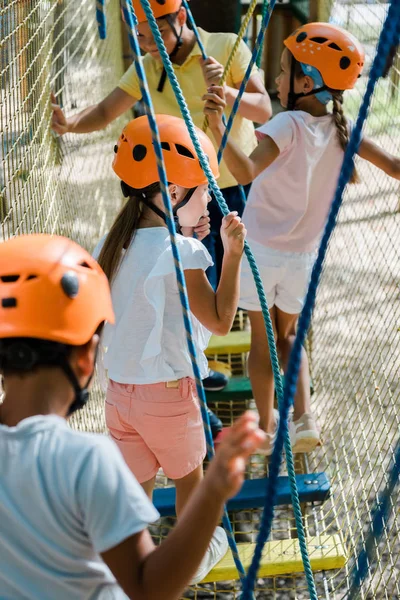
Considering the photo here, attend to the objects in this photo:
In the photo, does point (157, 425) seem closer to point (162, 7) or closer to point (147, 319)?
point (147, 319)

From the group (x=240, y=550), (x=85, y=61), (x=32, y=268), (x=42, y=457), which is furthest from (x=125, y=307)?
(x=85, y=61)

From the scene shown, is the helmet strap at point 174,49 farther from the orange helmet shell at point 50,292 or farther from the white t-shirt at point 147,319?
the orange helmet shell at point 50,292

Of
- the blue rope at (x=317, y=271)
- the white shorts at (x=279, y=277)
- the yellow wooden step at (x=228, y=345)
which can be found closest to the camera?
the blue rope at (x=317, y=271)

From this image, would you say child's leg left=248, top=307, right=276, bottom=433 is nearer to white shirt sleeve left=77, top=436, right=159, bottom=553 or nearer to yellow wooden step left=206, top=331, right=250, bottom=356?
yellow wooden step left=206, top=331, right=250, bottom=356

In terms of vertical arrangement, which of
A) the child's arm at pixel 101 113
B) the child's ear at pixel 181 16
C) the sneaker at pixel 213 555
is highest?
the child's ear at pixel 181 16

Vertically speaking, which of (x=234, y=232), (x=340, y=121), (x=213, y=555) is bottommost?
(x=213, y=555)

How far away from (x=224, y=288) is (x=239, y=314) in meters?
2.00

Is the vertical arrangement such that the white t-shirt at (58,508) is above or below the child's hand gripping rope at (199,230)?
above

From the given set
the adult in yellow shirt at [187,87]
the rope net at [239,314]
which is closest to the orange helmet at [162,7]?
the adult in yellow shirt at [187,87]

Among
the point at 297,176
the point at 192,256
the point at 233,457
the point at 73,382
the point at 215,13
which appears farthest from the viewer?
the point at 215,13

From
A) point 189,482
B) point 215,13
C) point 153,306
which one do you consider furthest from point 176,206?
point 215,13

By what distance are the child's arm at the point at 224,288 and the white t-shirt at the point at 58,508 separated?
685 mm

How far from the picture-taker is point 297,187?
2.39 m

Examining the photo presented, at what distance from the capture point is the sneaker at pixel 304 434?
8.34 feet
